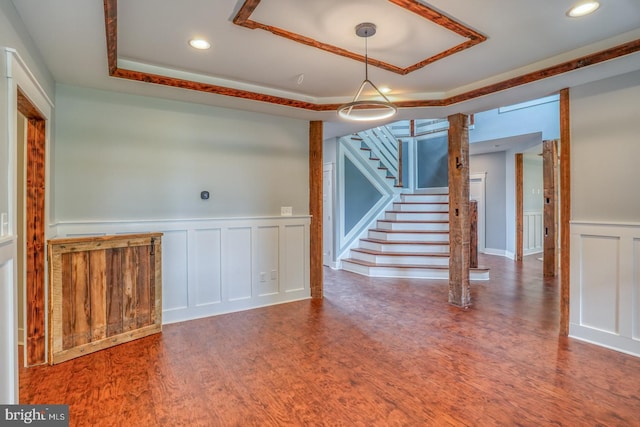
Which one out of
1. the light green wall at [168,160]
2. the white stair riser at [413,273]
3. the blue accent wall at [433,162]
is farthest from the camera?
the blue accent wall at [433,162]

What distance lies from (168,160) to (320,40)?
202 centimetres

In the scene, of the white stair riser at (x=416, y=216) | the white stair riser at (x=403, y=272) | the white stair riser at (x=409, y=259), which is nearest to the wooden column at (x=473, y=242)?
the white stair riser at (x=409, y=259)

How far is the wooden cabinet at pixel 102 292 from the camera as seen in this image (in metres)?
2.73

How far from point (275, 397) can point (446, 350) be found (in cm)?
151

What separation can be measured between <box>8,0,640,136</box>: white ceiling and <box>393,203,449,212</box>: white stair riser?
3646 millimetres

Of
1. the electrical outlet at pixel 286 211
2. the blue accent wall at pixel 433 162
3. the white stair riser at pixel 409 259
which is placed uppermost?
the blue accent wall at pixel 433 162

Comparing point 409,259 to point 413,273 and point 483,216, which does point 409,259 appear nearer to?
point 413,273

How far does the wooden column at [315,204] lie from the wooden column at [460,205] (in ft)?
5.42

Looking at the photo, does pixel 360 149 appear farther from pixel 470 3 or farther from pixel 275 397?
pixel 275 397

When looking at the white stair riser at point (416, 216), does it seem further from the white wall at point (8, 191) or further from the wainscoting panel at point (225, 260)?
the white wall at point (8, 191)

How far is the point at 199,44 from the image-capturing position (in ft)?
8.84

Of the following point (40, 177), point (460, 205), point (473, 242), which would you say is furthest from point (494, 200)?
point (40, 177)

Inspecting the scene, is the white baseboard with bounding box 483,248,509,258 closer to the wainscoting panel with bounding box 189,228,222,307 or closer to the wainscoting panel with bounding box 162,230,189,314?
the wainscoting panel with bounding box 189,228,222,307

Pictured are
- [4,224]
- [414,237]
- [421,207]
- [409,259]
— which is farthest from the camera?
[421,207]
